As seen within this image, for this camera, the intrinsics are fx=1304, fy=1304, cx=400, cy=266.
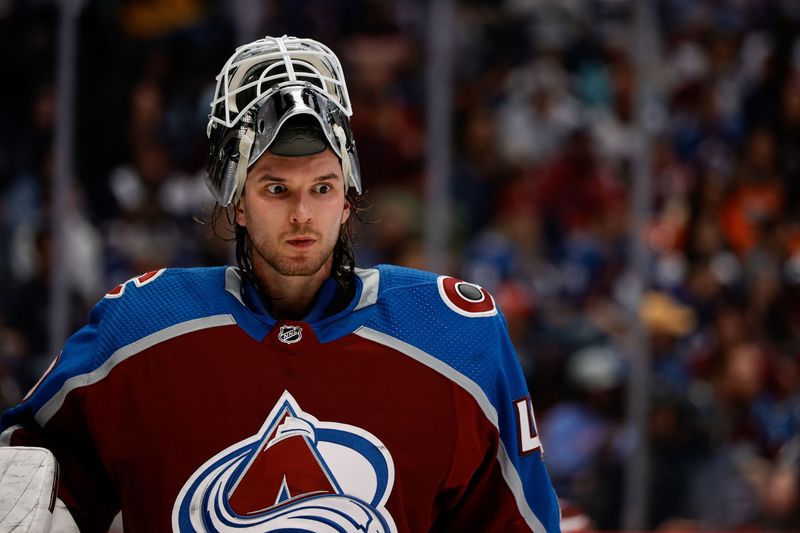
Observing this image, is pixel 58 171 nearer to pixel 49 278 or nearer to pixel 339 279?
pixel 49 278

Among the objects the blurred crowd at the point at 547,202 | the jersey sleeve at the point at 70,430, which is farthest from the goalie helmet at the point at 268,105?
the blurred crowd at the point at 547,202

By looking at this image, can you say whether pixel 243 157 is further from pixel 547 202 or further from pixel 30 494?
pixel 547 202

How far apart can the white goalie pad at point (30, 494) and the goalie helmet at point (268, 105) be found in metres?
0.40

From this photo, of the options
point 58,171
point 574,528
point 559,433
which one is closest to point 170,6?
point 58,171

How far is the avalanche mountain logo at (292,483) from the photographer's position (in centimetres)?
160

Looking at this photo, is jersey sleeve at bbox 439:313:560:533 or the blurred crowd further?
the blurred crowd

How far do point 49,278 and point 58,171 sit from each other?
0.31m

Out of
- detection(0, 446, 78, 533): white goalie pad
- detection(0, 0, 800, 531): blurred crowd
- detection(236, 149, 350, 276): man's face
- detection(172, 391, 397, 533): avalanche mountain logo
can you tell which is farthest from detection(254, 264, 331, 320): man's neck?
detection(0, 0, 800, 531): blurred crowd

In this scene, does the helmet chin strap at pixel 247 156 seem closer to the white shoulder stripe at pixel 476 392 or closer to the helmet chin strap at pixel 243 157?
the helmet chin strap at pixel 243 157

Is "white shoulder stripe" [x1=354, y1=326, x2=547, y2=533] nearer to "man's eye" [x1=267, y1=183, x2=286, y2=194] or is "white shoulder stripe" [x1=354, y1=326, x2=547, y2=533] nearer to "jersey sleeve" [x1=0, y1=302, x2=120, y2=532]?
"man's eye" [x1=267, y1=183, x2=286, y2=194]

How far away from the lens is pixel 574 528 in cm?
228

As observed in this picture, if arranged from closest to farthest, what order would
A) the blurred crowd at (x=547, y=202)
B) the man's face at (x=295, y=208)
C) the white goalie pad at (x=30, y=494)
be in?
the white goalie pad at (x=30, y=494), the man's face at (x=295, y=208), the blurred crowd at (x=547, y=202)

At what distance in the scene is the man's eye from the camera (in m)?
1.67

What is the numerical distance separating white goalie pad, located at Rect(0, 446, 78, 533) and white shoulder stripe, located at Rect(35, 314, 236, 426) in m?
0.08
